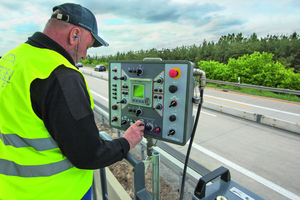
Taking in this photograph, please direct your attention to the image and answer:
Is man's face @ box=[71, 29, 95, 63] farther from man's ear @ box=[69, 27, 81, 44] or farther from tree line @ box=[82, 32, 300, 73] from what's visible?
tree line @ box=[82, 32, 300, 73]

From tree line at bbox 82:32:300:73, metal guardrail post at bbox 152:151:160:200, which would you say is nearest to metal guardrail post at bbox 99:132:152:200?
metal guardrail post at bbox 152:151:160:200

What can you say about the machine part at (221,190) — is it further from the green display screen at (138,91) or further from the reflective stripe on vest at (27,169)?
the green display screen at (138,91)

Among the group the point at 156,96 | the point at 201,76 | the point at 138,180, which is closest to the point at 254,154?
the point at 201,76

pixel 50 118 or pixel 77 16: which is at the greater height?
pixel 77 16

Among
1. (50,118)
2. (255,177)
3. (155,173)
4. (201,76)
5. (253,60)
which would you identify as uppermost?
(253,60)

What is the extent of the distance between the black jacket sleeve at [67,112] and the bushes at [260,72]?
20097 mm

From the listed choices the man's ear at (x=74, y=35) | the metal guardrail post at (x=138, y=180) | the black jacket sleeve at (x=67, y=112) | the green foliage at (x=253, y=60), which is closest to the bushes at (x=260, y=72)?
the green foliage at (x=253, y=60)

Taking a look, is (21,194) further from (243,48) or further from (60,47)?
(243,48)

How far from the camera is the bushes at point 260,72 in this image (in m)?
16.8

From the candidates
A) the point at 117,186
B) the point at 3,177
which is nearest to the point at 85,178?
the point at 3,177

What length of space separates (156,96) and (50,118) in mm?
984

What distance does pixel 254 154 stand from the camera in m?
4.57

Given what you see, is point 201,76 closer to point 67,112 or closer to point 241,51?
point 67,112

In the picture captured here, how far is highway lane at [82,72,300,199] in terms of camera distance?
3484 millimetres
